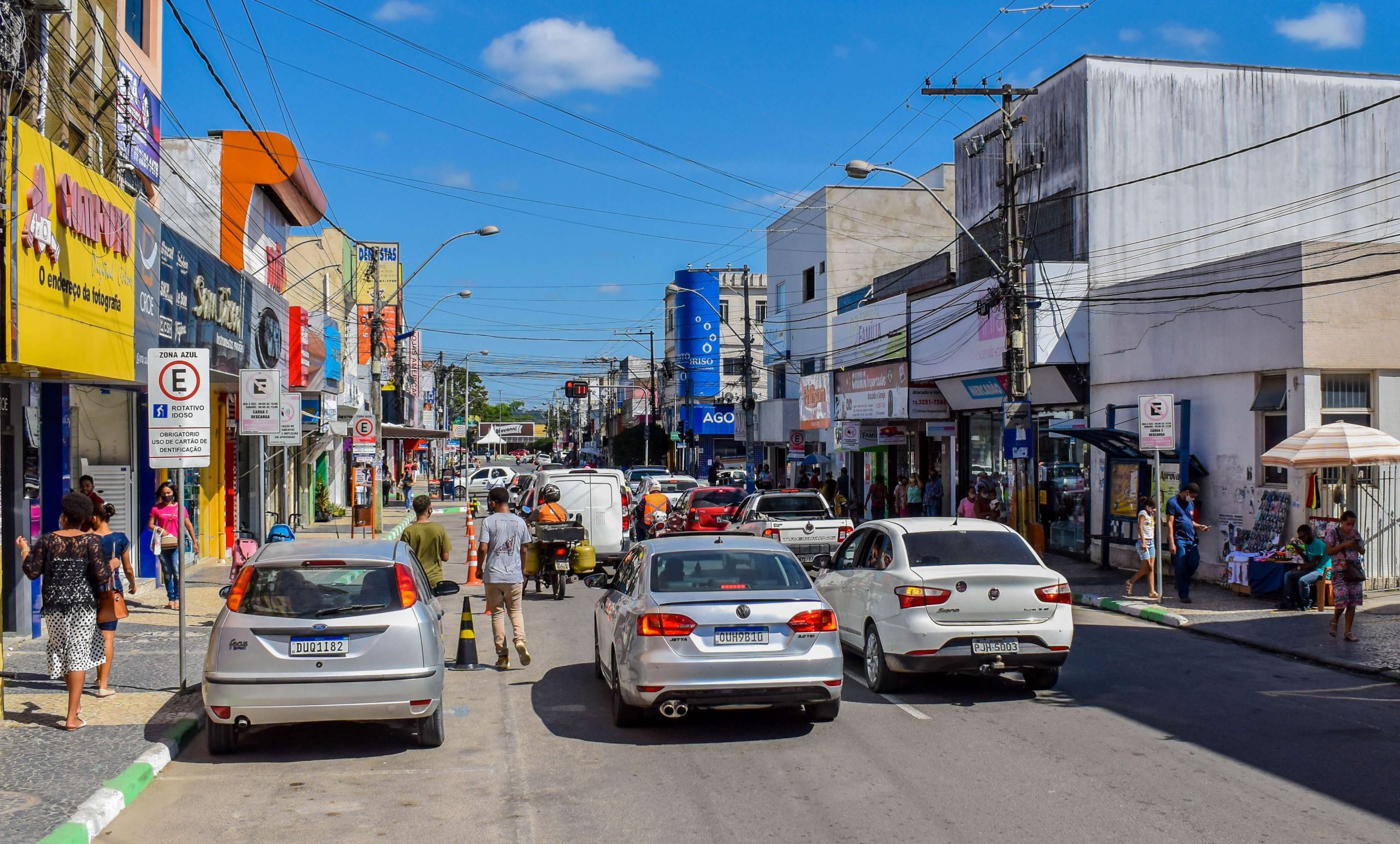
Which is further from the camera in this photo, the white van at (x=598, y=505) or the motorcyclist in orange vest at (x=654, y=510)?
the motorcyclist in orange vest at (x=654, y=510)

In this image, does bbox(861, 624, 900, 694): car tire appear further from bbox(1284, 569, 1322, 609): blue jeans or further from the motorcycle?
bbox(1284, 569, 1322, 609): blue jeans

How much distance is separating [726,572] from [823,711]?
1.35m

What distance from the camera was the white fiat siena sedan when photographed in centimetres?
1050

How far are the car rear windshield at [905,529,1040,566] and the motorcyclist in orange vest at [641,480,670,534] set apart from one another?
45.6ft

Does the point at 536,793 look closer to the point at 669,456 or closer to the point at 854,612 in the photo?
the point at 854,612

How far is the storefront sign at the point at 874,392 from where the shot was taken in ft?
111

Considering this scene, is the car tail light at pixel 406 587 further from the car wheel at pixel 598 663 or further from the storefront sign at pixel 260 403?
the storefront sign at pixel 260 403

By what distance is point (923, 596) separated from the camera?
10562mm

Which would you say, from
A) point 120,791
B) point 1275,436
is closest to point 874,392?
point 1275,436

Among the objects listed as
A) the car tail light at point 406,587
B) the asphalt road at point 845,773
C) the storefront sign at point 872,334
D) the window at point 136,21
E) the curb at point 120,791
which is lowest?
the asphalt road at point 845,773

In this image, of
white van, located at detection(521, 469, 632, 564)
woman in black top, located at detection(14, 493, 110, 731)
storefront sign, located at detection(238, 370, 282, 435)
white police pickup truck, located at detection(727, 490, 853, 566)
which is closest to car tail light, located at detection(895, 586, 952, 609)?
woman in black top, located at detection(14, 493, 110, 731)

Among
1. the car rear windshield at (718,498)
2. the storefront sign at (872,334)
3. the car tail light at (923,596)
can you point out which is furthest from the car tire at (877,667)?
the storefront sign at (872,334)

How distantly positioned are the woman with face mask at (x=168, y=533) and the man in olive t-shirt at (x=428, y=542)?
16.1 feet

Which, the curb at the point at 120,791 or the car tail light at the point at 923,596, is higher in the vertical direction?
the car tail light at the point at 923,596
